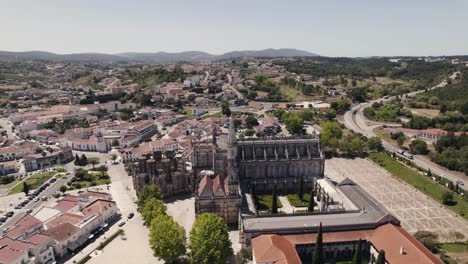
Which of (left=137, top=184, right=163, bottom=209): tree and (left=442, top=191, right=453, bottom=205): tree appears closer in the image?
(left=137, top=184, right=163, bottom=209): tree

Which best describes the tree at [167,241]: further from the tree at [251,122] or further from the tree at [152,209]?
the tree at [251,122]

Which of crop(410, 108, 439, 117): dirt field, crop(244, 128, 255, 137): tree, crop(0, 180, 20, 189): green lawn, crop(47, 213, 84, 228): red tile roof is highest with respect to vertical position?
crop(410, 108, 439, 117): dirt field

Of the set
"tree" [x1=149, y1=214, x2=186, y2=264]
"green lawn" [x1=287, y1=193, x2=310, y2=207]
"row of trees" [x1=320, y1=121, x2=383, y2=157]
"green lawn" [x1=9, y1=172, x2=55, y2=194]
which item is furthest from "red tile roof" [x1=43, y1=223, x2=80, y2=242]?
"row of trees" [x1=320, y1=121, x2=383, y2=157]

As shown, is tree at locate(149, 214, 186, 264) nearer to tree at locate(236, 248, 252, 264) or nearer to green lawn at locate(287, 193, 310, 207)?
tree at locate(236, 248, 252, 264)

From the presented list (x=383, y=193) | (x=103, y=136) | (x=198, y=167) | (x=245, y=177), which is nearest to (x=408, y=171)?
(x=383, y=193)

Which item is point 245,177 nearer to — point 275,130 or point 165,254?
point 165,254

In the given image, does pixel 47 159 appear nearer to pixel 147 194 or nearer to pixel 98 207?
pixel 98 207

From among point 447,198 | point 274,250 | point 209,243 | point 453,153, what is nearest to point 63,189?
point 209,243
